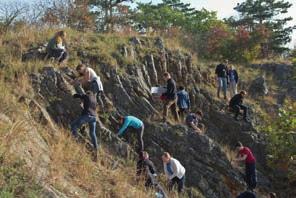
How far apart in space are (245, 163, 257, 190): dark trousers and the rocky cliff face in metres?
0.86

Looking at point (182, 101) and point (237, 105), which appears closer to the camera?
point (182, 101)

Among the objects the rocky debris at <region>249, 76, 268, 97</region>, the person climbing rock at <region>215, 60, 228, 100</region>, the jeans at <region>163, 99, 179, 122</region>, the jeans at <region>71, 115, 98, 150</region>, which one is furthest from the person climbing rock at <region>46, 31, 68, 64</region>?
the rocky debris at <region>249, 76, 268, 97</region>

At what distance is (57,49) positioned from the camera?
16547 mm

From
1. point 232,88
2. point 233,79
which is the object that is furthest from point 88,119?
point 232,88

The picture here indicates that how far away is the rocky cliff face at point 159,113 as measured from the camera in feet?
49.6

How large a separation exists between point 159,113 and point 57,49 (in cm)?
416

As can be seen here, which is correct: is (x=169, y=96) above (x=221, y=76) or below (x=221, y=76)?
above

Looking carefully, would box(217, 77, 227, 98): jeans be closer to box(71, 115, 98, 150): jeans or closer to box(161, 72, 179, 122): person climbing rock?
box(161, 72, 179, 122): person climbing rock

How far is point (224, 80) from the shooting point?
2109 cm

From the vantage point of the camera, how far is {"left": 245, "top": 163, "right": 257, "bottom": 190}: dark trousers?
1567cm

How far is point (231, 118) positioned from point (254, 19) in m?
25.6

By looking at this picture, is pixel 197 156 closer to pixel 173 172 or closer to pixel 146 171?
pixel 173 172

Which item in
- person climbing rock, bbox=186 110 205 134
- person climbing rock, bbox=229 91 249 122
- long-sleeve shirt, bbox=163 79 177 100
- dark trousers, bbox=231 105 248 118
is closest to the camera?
long-sleeve shirt, bbox=163 79 177 100

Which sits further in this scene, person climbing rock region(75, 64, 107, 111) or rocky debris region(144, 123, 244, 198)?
rocky debris region(144, 123, 244, 198)
